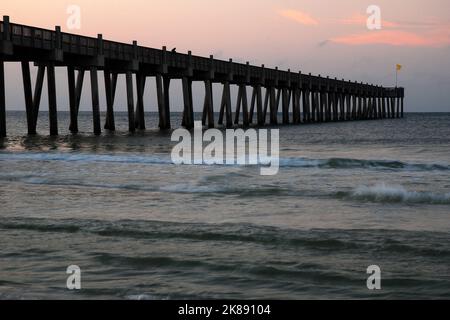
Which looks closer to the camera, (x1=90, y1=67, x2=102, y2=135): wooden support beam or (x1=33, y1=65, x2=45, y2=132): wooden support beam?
(x1=90, y1=67, x2=102, y2=135): wooden support beam

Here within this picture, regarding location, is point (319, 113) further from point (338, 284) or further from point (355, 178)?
point (338, 284)

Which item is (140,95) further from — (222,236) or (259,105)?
(222,236)

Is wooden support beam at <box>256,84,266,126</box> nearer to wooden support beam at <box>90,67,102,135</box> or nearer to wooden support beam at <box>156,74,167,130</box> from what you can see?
wooden support beam at <box>156,74,167,130</box>

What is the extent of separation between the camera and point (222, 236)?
851 centimetres

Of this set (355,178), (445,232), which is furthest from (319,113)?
(445,232)

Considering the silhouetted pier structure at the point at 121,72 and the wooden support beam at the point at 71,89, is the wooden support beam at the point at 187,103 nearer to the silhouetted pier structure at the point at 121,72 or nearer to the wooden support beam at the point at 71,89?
the silhouetted pier structure at the point at 121,72

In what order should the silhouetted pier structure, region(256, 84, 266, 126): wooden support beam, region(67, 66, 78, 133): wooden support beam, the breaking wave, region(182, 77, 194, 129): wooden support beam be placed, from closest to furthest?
the breaking wave, the silhouetted pier structure, region(67, 66, 78, 133): wooden support beam, region(182, 77, 194, 129): wooden support beam, region(256, 84, 266, 126): wooden support beam

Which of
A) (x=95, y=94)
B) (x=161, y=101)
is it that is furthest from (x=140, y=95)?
(x=95, y=94)

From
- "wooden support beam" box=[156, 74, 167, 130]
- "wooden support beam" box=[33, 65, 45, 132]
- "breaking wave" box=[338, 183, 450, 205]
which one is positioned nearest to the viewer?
"breaking wave" box=[338, 183, 450, 205]

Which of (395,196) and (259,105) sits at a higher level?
(259,105)

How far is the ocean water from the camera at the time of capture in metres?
6.28

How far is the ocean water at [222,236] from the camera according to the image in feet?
20.6

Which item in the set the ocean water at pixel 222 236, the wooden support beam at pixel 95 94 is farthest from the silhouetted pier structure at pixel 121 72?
the ocean water at pixel 222 236

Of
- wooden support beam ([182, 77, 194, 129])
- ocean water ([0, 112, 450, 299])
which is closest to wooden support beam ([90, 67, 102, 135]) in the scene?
wooden support beam ([182, 77, 194, 129])
